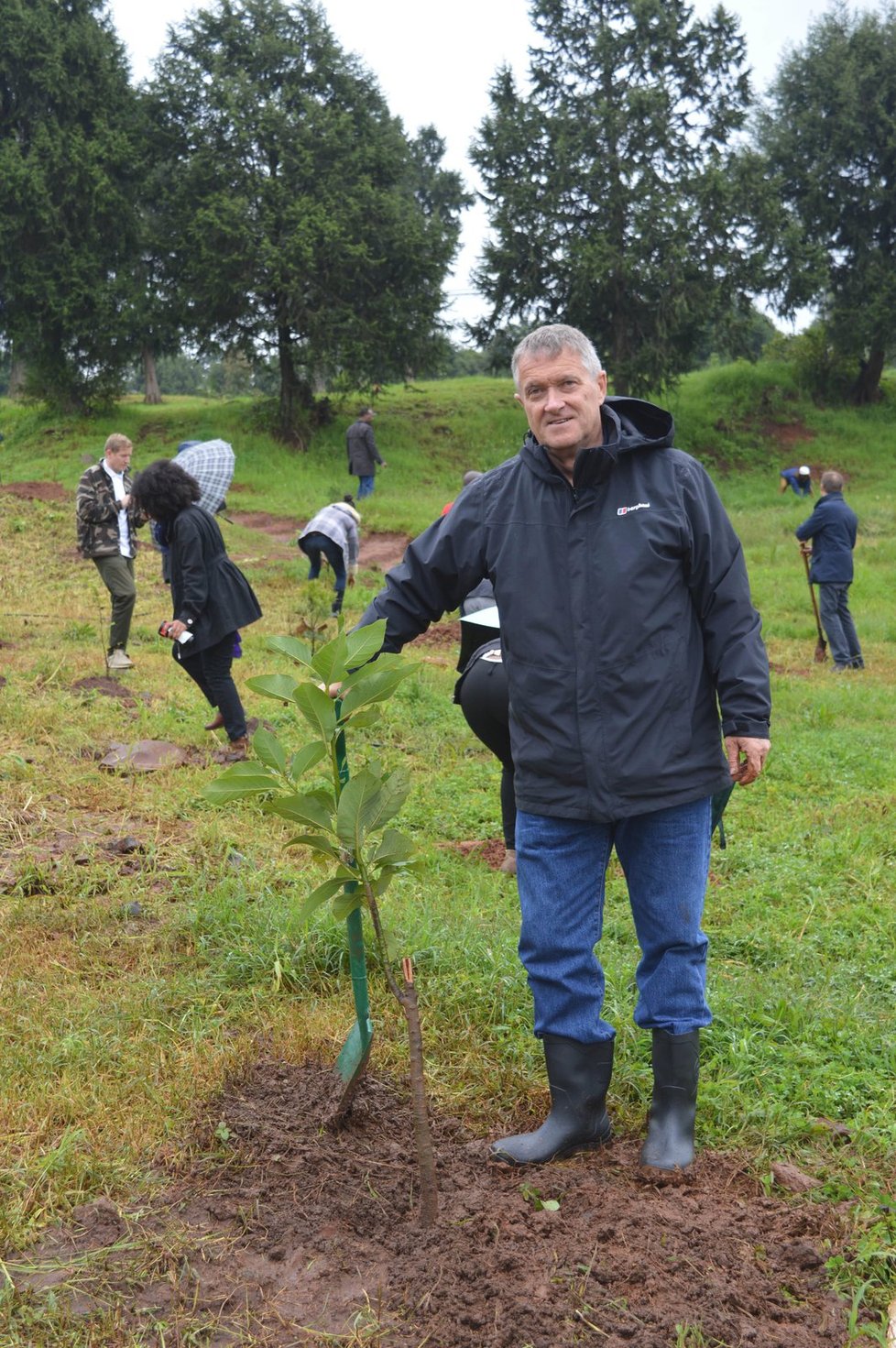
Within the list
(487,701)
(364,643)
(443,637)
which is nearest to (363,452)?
(443,637)

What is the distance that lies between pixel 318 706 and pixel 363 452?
18.0 metres

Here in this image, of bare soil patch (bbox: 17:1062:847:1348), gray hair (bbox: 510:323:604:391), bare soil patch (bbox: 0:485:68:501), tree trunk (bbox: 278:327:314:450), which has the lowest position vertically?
bare soil patch (bbox: 17:1062:847:1348)

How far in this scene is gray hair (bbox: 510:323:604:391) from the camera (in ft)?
9.27

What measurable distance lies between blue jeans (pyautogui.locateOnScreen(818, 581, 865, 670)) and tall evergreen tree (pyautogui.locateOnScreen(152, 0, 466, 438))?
588 inches

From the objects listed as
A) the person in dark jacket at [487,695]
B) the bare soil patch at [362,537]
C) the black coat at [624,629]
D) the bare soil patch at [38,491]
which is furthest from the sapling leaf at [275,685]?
the bare soil patch at [38,491]

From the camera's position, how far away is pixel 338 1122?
2953 mm

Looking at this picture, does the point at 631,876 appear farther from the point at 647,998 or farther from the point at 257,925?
the point at 257,925

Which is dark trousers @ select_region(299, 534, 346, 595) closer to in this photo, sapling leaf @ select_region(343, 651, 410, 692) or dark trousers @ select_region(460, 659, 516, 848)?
dark trousers @ select_region(460, 659, 516, 848)

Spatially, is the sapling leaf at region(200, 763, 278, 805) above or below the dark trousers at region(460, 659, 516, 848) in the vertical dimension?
above

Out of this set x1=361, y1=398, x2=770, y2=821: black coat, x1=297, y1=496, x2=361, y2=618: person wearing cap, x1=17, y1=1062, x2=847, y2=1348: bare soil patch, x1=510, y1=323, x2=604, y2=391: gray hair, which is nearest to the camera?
x1=17, y1=1062, x2=847, y2=1348: bare soil patch

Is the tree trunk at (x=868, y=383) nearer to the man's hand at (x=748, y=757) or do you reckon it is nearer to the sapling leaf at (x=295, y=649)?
the man's hand at (x=748, y=757)

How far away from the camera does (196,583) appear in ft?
21.4

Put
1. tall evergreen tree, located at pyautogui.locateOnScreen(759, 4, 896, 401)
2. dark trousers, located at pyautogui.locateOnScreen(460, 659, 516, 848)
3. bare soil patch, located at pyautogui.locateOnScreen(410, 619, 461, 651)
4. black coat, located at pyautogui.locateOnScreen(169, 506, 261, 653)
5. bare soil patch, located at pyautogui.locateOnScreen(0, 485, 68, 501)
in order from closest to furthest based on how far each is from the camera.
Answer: dark trousers, located at pyautogui.locateOnScreen(460, 659, 516, 848), black coat, located at pyautogui.locateOnScreen(169, 506, 261, 653), bare soil patch, located at pyautogui.locateOnScreen(410, 619, 461, 651), bare soil patch, located at pyautogui.locateOnScreen(0, 485, 68, 501), tall evergreen tree, located at pyautogui.locateOnScreen(759, 4, 896, 401)

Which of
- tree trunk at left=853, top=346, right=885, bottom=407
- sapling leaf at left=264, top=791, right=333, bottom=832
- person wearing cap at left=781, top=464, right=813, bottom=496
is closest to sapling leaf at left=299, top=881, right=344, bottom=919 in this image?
sapling leaf at left=264, top=791, right=333, bottom=832
